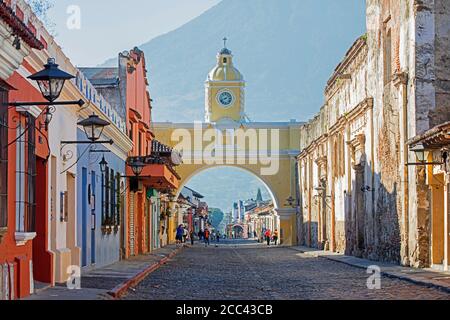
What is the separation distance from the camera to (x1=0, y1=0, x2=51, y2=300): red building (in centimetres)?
1056

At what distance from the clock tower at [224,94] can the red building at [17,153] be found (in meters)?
50.2

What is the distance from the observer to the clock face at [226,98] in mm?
64375

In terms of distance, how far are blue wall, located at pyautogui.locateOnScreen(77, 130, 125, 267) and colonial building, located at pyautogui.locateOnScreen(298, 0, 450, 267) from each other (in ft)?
21.2

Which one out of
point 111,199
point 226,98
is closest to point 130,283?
point 111,199

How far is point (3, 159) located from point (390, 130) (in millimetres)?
13958

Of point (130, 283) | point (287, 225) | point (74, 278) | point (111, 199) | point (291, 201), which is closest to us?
point (130, 283)

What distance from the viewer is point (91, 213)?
68.3 ft

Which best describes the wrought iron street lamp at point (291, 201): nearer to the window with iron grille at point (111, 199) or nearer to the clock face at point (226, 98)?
the clock face at point (226, 98)

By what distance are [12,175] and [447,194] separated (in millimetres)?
9874

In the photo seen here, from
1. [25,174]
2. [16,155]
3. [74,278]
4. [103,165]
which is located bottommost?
[74,278]

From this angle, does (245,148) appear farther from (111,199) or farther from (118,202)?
(111,199)

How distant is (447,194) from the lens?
18953mm

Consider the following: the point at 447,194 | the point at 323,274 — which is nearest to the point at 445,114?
the point at 447,194

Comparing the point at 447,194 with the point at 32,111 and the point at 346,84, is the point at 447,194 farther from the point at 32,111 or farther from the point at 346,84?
the point at 346,84
